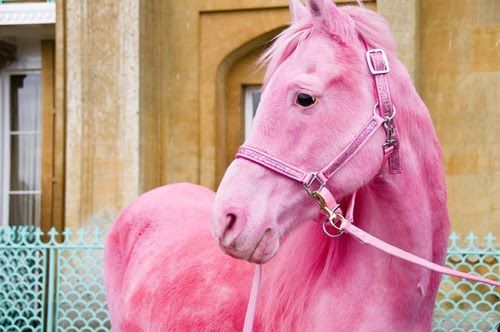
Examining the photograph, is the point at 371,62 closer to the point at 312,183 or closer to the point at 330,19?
the point at 330,19

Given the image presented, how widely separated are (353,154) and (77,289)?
5.99 metres

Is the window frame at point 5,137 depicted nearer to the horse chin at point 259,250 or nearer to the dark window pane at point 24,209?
the dark window pane at point 24,209

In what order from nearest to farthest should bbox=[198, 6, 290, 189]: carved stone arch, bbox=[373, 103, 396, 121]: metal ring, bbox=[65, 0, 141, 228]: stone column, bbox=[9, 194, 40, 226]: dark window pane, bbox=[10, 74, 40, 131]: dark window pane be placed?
1. bbox=[373, 103, 396, 121]: metal ring
2. bbox=[65, 0, 141, 228]: stone column
3. bbox=[198, 6, 290, 189]: carved stone arch
4. bbox=[9, 194, 40, 226]: dark window pane
5. bbox=[10, 74, 40, 131]: dark window pane

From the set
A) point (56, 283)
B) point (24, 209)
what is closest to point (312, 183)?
point (56, 283)

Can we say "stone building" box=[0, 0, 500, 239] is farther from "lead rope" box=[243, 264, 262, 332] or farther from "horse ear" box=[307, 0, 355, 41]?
"lead rope" box=[243, 264, 262, 332]

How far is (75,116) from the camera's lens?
310 inches

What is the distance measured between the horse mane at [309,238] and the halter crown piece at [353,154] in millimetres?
71

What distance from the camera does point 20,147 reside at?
10125mm

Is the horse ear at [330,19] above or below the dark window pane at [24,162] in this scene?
above

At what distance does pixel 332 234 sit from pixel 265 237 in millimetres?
352

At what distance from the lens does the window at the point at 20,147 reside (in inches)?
394

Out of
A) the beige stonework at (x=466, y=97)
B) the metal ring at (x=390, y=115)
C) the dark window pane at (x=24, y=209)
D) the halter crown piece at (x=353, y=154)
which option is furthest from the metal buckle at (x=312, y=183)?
the dark window pane at (x=24, y=209)

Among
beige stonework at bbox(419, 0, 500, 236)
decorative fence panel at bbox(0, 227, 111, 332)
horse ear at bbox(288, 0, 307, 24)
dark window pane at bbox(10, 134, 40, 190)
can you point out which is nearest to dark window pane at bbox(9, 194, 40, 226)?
dark window pane at bbox(10, 134, 40, 190)

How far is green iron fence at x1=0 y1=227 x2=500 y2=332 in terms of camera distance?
656 centimetres
